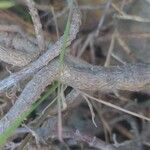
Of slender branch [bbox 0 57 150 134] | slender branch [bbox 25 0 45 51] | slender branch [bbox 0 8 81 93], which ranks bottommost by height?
slender branch [bbox 0 57 150 134]

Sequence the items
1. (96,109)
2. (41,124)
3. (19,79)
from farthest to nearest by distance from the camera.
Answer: (96,109), (41,124), (19,79)

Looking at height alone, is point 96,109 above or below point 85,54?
below

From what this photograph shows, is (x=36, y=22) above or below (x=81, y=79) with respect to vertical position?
above

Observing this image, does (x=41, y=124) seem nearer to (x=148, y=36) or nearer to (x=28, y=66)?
(x=28, y=66)

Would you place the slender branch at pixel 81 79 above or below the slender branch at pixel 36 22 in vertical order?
below

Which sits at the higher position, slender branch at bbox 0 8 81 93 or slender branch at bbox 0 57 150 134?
slender branch at bbox 0 8 81 93

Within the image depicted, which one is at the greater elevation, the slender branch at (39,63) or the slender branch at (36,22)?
the slender branch at (36,22)

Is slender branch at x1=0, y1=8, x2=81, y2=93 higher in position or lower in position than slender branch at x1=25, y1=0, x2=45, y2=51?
lower

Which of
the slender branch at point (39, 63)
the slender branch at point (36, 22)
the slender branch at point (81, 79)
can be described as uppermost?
the slender branch at point (36, 22)

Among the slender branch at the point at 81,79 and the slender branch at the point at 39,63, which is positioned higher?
the slender branch at the point at 39,63

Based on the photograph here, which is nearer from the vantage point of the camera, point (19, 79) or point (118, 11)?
point (19, 79)

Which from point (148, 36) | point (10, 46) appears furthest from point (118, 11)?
point (10, 46)
